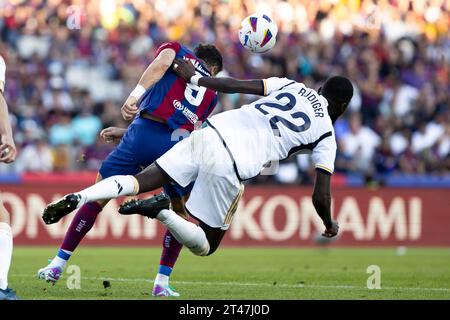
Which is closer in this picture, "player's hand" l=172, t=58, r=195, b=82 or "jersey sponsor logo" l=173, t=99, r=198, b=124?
"player's hand" l=172, t=58, r=195, b=82

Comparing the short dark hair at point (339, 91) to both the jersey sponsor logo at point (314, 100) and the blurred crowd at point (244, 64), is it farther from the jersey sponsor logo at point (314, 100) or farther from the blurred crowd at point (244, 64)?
the blurred crowd at point (244, 64)

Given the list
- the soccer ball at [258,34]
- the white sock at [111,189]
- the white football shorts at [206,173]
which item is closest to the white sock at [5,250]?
the white sock at [111,189]

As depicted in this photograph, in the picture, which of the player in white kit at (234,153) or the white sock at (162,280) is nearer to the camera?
the player in white kit at (234,153)

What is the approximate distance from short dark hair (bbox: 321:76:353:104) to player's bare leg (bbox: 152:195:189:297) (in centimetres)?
180

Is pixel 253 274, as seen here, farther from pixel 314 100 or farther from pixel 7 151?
pixel 7 151

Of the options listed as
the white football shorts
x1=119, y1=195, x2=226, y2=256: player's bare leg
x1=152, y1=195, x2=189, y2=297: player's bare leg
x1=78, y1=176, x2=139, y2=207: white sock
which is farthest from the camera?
x1=152, y1=195, x2=189, y2=297: player's bare leg

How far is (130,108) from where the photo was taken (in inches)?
375

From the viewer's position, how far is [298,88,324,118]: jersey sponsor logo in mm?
9000

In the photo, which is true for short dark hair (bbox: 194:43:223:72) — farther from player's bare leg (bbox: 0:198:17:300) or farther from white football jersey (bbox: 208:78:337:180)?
player's bare leg (bbox: 0:198:17:300)

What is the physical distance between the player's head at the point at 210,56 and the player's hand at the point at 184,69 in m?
0.51

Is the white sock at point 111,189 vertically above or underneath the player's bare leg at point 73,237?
above

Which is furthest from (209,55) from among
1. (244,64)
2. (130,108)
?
(244,64)

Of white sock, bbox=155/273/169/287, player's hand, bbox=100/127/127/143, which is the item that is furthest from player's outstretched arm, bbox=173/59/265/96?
white sock, bbox=155/273/169/287

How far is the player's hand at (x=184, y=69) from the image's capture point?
9.41m
